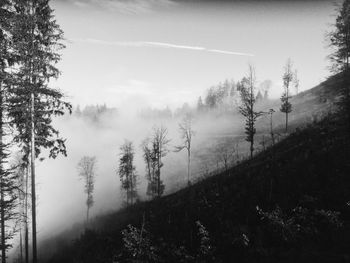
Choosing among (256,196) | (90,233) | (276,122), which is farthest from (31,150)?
(276,122)

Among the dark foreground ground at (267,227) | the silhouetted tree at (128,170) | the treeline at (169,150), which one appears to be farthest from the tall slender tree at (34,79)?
the silhouetted tree at (128,170)

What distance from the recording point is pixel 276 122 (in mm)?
77125

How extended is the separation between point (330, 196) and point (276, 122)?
A: 224ft

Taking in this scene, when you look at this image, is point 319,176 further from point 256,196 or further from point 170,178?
point 170,178

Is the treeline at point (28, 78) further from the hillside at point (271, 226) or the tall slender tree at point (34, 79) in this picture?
the hillside at point (271, 226)

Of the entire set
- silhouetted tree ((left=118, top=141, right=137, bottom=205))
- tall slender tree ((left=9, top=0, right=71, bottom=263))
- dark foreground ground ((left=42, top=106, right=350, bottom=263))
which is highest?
tall slender tree ((left=9, top=0, right=71, bottom=263))

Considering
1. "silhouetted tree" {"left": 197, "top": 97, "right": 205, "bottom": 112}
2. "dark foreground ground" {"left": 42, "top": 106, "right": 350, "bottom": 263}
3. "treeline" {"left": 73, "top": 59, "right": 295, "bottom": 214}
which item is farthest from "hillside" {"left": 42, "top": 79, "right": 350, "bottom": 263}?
"silhouetted tree" {"left": 197, "top": 97, "right": 205, "bottom": 112}

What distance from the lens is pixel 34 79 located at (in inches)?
609

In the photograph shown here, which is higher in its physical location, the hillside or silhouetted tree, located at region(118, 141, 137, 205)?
the hillside

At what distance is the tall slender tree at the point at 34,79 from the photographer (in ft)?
48.1

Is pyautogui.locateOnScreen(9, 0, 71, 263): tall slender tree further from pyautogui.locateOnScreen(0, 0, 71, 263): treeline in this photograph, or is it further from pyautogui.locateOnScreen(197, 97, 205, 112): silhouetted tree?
pyautogui.locateOnScreen(197, 97, 205, 112): silhouetted tree

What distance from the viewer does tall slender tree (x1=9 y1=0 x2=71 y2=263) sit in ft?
48.1

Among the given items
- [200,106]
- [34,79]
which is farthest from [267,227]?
[200,106]

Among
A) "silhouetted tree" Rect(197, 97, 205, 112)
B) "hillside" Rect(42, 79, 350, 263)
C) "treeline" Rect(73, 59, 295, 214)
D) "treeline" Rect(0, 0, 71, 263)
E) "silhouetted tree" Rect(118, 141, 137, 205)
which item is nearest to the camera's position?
"hillside" Rect(42, 79, 350, 263)
